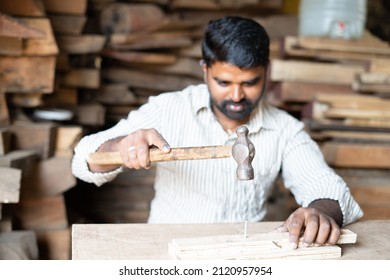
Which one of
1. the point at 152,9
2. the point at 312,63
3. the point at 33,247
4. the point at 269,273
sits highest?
the point at 152,9

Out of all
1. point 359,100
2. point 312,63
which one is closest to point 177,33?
point 312,63

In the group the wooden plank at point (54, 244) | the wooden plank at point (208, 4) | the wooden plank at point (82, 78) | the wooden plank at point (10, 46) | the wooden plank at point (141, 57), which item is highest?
the wooden plank at point (208, 4)

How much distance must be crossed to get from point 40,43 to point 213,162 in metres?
1.18

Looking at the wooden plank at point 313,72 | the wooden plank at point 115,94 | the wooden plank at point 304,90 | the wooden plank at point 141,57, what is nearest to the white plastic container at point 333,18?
the wooden plank at point 313,72

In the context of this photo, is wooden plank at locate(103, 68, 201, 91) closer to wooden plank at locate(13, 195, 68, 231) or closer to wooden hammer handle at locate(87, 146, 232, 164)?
wooden plank at locate(13, 195, 68, 231)

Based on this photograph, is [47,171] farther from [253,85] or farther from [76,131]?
[253,85]

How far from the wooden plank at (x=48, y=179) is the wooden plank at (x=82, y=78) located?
0.68 meters

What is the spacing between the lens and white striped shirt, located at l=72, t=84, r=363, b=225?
9.17 feet

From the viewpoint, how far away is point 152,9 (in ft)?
13.8

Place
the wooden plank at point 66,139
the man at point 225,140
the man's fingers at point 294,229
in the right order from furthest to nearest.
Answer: the wooden plank at point 66,139 → the man at point 225,140 → the man's fingers at point 294,229

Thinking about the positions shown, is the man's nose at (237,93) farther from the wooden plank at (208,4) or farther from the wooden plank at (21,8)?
the wooden plank at (208,4)

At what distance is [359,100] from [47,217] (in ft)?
6.65

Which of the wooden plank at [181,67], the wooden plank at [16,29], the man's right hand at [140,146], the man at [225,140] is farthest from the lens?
the wooden plank at [181,67]

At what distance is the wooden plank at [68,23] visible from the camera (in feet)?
12.4
